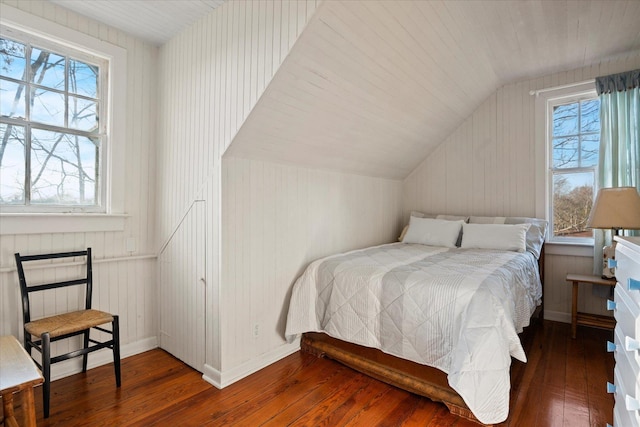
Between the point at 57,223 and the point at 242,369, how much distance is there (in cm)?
159

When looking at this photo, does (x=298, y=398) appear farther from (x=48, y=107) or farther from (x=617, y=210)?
(x=617, y=210)

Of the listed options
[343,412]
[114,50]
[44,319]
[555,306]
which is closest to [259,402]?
[343,412]

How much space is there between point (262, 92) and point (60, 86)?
60.3 inches

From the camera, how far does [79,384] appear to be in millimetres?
2172

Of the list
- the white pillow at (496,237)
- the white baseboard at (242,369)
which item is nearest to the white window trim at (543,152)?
the white pillow at (496,237)

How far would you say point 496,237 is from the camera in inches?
125

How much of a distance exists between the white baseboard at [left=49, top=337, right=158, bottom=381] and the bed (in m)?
1.16

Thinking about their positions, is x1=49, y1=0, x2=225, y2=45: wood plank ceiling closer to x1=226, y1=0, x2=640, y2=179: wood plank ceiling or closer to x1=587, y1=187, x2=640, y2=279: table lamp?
x1=226, y1=0, x2=640, y2=179: wood plank ceiling

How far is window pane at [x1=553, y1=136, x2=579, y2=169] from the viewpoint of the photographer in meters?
3.38

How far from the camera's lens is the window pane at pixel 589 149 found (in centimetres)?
328

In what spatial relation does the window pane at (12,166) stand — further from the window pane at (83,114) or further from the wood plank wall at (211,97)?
the wood plank wall at (211,97)

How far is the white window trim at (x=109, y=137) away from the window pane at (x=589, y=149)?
4217 mm

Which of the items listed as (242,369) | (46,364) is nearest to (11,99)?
(46,364)

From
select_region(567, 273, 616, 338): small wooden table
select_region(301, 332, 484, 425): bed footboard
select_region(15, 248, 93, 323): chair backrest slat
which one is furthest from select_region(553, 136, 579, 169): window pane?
select_region(15, 248, 93, 323): chair backrest slat
